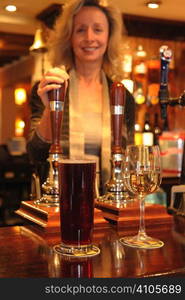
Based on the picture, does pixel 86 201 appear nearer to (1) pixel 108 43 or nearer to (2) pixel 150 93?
(1) pixel 108 43

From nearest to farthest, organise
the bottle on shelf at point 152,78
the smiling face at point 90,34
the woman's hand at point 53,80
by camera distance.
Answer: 1. the woman's hand at point 53,80
2. the smiling face at point 90,34
3. the bottle on shelf at point 152,78

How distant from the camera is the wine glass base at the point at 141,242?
2.50 ft

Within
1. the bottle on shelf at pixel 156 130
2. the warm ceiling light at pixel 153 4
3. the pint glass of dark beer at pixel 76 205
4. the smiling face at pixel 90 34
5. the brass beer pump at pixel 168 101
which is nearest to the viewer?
the pint glass of dark beer at pixel 76 205

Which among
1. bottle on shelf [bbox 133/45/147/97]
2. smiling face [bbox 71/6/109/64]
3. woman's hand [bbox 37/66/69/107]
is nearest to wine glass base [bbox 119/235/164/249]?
woman's hand [bbox 37/66/69/107]

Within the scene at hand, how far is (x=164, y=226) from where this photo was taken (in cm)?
94

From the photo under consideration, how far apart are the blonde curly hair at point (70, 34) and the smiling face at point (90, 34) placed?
0.8 inches

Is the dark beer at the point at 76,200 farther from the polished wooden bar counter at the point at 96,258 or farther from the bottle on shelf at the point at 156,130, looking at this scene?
the bottle on shelf at the point at 156,130

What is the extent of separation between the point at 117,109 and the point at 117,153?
101 mm

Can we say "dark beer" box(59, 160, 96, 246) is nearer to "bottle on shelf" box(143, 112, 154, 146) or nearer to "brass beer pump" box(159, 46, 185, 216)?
"brass beer pump" box(159, 46, 185, 216)

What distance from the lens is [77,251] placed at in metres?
0.71

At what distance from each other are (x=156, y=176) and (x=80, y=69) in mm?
789

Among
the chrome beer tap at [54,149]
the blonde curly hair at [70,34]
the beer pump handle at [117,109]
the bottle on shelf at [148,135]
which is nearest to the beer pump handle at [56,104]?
the chrome beer tap at [54,149]

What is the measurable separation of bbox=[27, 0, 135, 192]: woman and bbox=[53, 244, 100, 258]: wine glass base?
69 cm

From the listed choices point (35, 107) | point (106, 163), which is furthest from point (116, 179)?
point (35, 107)
